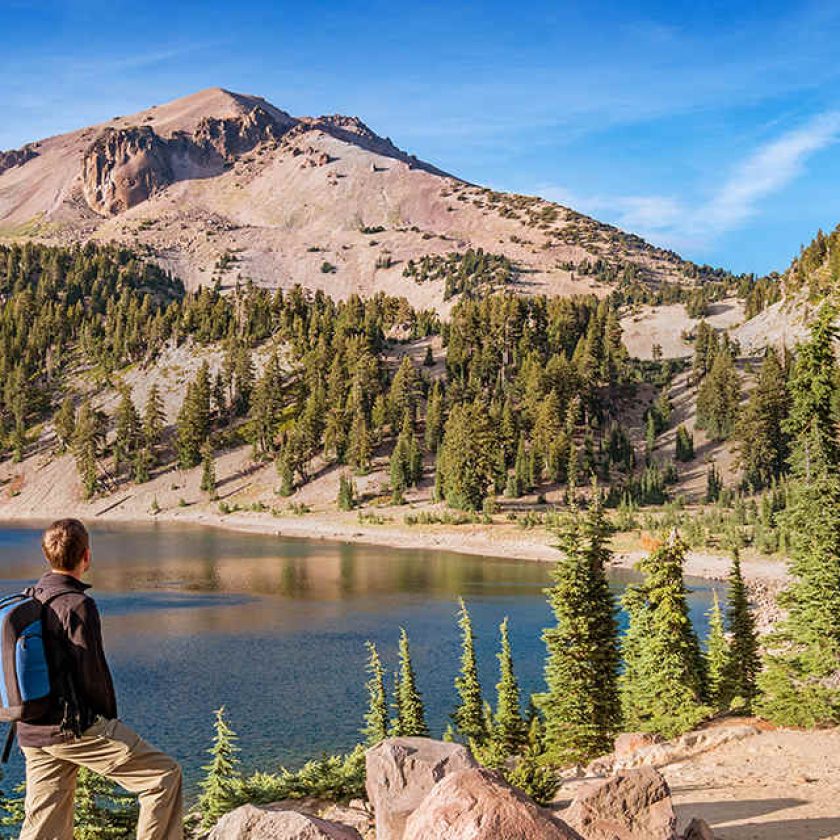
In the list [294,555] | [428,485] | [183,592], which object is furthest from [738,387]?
Answer: [183,592]

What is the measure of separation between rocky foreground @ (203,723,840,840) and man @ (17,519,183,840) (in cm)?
225

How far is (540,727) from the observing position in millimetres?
29250

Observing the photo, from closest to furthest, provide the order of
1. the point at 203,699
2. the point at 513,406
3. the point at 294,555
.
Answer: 1. the point at 203,699
2. the point at 294,555
3. the point at 513,406

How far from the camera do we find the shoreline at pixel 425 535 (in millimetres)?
75750

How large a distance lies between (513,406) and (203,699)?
88338mm

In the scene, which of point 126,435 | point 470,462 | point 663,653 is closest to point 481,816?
point 663,653

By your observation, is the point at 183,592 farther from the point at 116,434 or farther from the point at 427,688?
the point at 116,434

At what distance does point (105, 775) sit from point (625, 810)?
776 cm

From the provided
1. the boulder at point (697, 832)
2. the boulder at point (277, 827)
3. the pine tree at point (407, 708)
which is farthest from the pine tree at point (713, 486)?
the boulder at point (277, 827)

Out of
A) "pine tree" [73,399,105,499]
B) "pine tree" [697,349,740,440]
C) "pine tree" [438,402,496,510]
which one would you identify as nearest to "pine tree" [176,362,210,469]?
"pine tree" [73,399,105,499]

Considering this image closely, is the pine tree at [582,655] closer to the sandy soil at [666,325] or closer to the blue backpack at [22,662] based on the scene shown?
the blue backpack at [22,662]

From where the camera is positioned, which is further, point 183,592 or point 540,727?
point 183,592

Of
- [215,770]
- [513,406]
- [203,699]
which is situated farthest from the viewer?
[513,406]

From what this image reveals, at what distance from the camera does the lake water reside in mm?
35375
